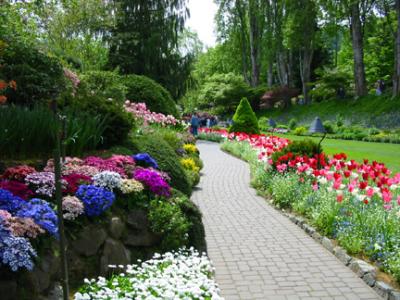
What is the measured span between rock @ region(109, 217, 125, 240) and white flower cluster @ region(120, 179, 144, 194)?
0.43 m

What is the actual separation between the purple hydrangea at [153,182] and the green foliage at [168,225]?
25cm

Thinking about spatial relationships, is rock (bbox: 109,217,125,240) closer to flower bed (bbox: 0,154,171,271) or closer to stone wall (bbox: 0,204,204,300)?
stone wall (bbox: 0,204,204,300)

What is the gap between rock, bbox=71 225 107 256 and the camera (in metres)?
4.12

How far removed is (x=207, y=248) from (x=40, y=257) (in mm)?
2893

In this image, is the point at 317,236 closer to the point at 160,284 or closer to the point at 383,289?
the point at 383,289

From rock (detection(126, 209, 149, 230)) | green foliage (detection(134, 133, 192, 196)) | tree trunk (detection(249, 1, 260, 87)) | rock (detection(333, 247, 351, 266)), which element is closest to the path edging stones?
rock (detection(333, 247, 351, 266))

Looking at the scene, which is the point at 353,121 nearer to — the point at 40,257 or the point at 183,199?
the point at 183,199

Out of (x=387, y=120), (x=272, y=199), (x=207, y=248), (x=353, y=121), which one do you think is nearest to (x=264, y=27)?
(x=353, y=121)

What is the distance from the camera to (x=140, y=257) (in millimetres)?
4848

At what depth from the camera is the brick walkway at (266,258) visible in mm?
4555

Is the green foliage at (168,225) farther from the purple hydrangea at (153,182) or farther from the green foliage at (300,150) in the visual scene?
the green foliage at (300,150)

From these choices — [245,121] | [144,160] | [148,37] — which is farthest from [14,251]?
[148,37]

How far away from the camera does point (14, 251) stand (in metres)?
3.21

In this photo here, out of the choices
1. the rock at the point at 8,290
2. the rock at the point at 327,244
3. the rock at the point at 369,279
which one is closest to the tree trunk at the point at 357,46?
the rock at the point at 327,244
